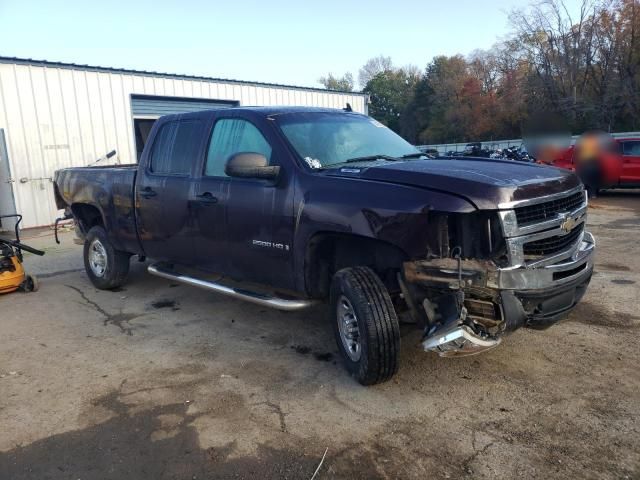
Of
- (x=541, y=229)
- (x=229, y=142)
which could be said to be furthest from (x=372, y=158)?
(x=541, y=229)

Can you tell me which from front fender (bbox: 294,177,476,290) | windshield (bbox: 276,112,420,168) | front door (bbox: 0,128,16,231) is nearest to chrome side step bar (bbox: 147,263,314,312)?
front fender (bbox: 294,177,476,290)

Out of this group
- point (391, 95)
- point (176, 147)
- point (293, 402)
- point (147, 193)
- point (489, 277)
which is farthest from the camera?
point (391, 95)

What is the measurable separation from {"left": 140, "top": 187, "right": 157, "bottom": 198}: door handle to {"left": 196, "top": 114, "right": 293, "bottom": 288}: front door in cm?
80

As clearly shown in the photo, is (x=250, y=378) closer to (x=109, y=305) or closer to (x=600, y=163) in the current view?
(x=109, y=305)

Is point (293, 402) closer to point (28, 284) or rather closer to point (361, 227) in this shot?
point (361, 227)

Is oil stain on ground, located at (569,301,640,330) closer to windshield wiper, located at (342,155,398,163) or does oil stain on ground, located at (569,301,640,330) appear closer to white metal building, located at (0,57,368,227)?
windshield wiper, located at (342,155,398,163)

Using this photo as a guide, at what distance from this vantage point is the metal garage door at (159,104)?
568 inches

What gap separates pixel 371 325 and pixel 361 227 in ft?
2.17

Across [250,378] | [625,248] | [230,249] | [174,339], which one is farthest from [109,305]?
[625,248]

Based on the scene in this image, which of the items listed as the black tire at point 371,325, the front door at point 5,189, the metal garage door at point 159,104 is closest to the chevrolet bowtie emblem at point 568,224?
the black tire at point 371,325

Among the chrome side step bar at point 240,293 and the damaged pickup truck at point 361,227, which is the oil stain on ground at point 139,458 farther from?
the chrome side step bar at point 240,293

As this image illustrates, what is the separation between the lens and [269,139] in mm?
4430

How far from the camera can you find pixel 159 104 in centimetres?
1485

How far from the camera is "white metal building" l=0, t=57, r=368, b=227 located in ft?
39.4
